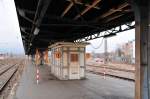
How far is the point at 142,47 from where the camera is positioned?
9.34m

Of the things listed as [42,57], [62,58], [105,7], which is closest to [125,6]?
[105,7]

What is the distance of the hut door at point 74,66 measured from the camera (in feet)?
70.8

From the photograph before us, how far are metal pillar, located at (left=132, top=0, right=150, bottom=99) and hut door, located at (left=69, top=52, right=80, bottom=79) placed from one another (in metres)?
12.2

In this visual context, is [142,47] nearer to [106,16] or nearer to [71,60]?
[106,16]

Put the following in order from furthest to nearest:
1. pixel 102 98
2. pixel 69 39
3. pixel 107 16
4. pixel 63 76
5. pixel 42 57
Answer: pixel 42 57 < pixel 69 39 < pixel 63 76 < pixel 107 16 < pixel 102 98

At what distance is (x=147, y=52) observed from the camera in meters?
9.40

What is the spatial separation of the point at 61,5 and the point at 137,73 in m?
6.09

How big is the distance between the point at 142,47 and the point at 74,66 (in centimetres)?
1268

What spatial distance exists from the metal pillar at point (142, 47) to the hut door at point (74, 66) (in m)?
12.2

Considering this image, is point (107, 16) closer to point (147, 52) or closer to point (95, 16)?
point (95, 16)

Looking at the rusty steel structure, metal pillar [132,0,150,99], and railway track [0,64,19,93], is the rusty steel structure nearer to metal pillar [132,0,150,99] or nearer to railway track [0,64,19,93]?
metal pillar [132,0,150,99]

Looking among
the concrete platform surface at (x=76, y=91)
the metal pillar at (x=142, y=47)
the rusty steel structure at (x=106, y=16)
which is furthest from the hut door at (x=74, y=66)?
the metal pillar at (x=142, y=47)

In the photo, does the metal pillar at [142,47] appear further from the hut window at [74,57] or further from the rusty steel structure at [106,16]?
the hut window at [74,57]

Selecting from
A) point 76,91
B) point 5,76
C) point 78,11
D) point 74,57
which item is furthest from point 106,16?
point 5,76
